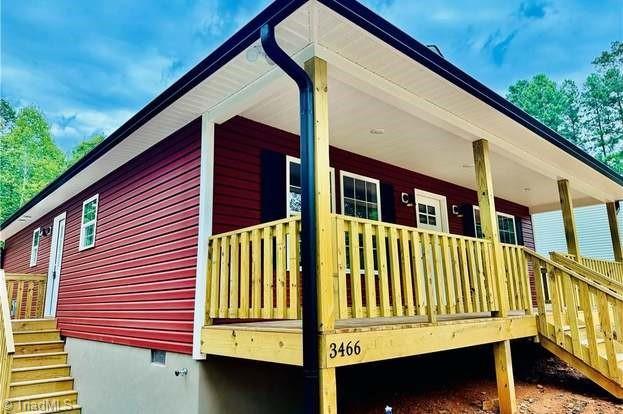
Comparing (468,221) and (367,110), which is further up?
(367,110)

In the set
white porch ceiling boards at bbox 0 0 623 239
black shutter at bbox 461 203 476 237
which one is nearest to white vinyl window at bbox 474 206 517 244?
black shutter at bbox 461 203 476 237

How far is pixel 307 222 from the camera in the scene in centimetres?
332

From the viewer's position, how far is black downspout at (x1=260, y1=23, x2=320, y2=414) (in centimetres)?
307

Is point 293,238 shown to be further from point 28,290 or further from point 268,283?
point 28,290

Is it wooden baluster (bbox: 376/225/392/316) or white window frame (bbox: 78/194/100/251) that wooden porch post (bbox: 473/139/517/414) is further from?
white window frame (bbox: 78/194/100/251)

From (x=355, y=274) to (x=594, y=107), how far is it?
91.6 ft

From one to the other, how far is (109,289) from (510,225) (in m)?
8.89

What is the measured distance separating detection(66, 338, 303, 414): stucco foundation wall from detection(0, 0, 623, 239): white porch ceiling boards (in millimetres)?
2737

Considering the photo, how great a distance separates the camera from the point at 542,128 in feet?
18.7

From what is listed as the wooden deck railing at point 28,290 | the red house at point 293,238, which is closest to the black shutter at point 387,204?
the red house at point 293,238

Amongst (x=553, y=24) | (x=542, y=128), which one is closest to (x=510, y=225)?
(x=542, y=128)

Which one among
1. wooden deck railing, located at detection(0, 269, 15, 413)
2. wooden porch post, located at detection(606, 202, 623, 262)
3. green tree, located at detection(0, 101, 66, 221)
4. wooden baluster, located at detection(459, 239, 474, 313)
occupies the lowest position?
wooden deck railing, located at detection(0, 269, 15, 413)

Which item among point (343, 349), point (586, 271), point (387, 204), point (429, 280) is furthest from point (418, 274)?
point (586, 271)

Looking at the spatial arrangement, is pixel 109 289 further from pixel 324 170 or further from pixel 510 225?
pixel 510 225
